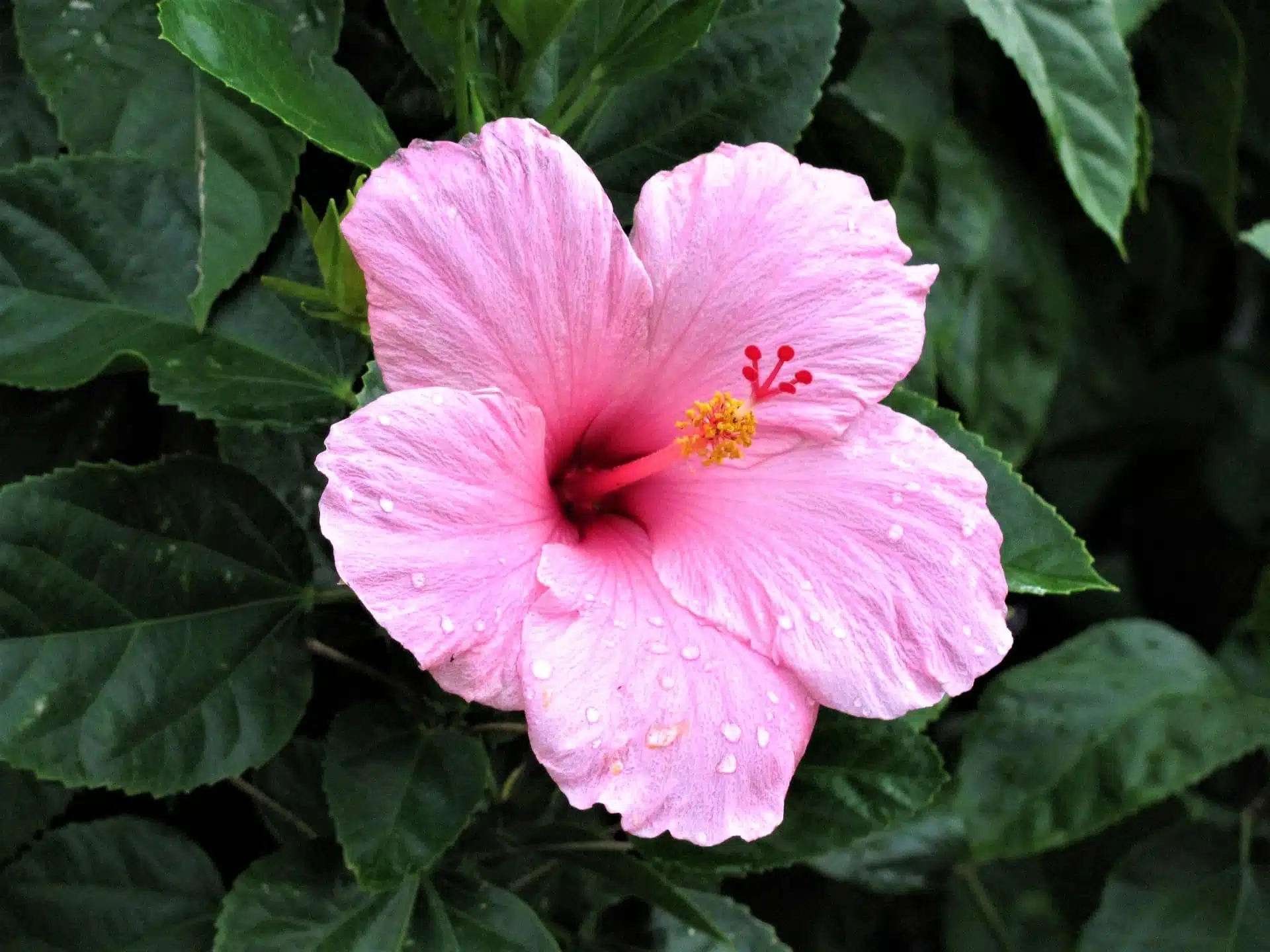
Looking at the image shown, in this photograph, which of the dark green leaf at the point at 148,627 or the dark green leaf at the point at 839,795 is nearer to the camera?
the dark green leaf at the point at 148,627

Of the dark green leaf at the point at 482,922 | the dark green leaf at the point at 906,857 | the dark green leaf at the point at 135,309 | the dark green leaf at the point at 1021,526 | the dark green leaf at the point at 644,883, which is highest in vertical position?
the dark green leaf at the point at 135,309

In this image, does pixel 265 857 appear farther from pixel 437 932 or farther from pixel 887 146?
pixel 887 146

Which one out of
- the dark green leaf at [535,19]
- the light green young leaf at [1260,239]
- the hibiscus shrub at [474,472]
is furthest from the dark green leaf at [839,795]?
the light green young leaf at [1260,239]

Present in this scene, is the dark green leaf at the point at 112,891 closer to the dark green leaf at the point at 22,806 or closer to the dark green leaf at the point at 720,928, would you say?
the dark green leaf at the point at 22,806

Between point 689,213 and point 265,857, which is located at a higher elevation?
point 689,213

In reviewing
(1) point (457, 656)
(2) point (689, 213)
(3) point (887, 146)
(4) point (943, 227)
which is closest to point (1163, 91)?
(4) point (943, 227)

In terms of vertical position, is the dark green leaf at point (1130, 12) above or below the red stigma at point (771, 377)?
below

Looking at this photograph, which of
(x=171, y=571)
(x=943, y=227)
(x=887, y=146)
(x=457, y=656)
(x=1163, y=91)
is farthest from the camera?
(x=1163, y=91)
